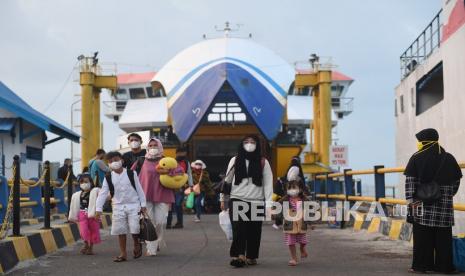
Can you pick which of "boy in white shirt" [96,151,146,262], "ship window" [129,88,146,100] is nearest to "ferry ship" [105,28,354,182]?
"boy in white shirt" [96,151,146,262]

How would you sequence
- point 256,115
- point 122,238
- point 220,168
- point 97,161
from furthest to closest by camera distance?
point 220,168
point 256,115
point 97,161
point 122,238

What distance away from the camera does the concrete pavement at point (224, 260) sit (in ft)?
25.9

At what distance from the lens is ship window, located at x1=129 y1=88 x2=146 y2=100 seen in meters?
46.2

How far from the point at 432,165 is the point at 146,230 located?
3.63m

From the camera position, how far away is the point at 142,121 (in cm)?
3984

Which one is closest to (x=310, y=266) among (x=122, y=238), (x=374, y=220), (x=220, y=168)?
(x=122, y=238)

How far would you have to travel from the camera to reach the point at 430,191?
748 centimetres

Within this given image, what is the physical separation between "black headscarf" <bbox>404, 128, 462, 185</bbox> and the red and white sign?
1313 centimetres

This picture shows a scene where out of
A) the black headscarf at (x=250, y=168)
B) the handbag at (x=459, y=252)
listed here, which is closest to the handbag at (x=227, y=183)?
the black headscarf at (x=250, y=168)

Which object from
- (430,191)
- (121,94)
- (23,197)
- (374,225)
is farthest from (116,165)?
(121,94)

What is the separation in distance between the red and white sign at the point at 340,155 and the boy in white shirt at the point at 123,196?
39.8ft

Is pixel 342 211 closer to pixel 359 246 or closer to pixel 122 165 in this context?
pixel 359 246

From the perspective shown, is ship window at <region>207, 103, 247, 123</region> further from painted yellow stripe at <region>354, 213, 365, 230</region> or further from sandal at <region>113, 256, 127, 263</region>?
sandal at <region>113, 256, 127, 263</region>

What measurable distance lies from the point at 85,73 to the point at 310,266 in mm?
23375
